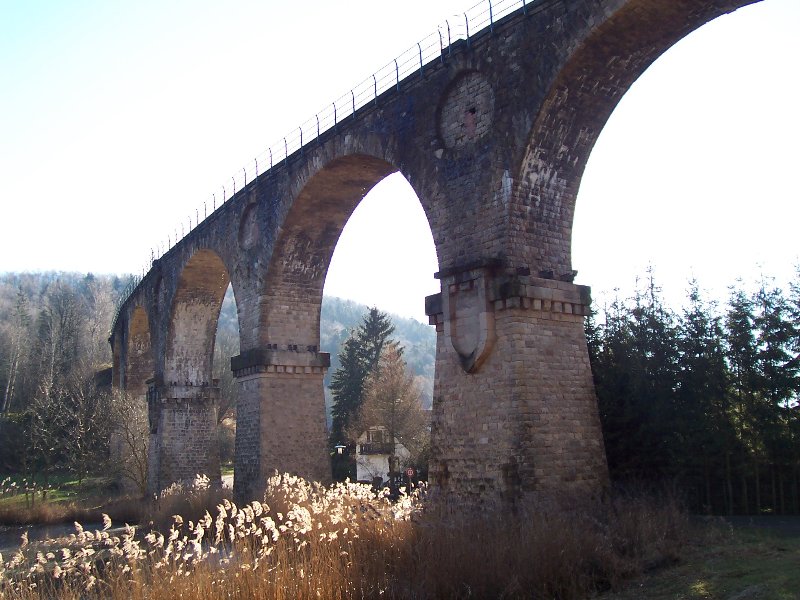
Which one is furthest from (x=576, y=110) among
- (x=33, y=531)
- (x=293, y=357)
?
(x=33, y=531)

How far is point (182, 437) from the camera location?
26.2m

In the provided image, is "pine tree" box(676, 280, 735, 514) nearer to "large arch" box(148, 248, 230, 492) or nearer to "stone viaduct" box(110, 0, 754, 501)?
"stone viaduct" box(110, 0, 754, 501)

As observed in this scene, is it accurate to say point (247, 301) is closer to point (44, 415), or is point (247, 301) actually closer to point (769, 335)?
point (769, 335)

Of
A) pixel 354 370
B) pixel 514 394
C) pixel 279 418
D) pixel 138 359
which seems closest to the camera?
pixel 514 394

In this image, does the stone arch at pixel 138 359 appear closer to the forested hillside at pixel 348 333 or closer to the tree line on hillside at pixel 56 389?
the tree line on hillside at pixel 56 389

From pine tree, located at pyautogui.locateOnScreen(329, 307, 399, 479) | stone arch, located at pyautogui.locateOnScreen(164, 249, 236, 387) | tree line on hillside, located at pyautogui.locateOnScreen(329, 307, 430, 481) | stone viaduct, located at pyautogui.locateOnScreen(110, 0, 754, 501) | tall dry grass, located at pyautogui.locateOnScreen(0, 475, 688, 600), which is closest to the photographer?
tall dry grass, located at pyautogui.locateOnScreen(0, 475, 688, 600)

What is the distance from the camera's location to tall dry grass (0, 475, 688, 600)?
6.92m

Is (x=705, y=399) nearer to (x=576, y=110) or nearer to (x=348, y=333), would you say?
(x=576, y=110)

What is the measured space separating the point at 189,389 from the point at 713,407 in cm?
1803

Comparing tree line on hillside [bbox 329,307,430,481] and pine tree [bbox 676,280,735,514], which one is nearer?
pine tree [bbox 676,280,735,514]

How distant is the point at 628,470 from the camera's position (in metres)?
14.1

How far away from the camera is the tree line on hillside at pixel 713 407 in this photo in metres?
13.0

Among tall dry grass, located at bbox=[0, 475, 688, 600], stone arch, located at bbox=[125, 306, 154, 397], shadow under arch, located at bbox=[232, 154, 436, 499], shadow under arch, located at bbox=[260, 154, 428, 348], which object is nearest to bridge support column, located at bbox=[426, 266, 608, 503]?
tall dry grass, located at bbox=[0, 475, 688, 600]

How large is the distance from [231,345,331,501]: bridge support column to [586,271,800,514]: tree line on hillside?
786cm
